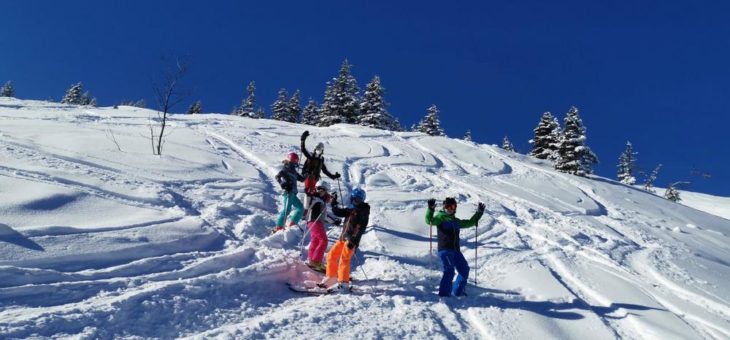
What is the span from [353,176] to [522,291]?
9482 mm

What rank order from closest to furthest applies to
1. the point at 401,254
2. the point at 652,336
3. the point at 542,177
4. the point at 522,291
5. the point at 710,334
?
1. the point at 652,336
2. the point at 710,334
3. the point at 522,291
4. the point at 401,254
5. the point at 542,177

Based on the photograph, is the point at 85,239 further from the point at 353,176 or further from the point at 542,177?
the point at 542,177

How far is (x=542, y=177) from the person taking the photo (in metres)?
21.6

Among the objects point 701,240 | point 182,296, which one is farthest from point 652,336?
point 701,240

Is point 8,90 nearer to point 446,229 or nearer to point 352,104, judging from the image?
point 352,104

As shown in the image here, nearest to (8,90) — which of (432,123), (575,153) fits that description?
(432,123)

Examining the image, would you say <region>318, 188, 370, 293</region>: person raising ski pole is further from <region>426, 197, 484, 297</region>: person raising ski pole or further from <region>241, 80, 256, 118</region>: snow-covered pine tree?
<region>241, 80, 256, 118</region>: snow-covered pine tree

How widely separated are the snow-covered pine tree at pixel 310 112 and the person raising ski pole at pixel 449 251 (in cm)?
4541

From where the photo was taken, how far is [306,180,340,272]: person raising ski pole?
Result: 7.75m

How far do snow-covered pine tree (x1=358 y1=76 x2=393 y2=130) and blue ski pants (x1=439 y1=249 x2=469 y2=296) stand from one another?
35.9m

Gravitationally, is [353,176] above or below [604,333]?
above

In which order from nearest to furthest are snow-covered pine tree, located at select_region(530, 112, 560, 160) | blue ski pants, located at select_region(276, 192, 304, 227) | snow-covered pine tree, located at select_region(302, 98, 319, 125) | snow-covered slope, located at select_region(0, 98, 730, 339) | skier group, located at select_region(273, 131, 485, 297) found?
snow-covered slope, located at select_region(0, 98, 730, 339)
skier group, located at select_region(273, 131, 485, 297)
blue ski pants, located at select_region(276, 192, 304, 227)
snow-covered pine tree, located at select_region(530, 112, 560, 160)
snow-covered pine tree, located at select_region(302, 98, 319, 125)

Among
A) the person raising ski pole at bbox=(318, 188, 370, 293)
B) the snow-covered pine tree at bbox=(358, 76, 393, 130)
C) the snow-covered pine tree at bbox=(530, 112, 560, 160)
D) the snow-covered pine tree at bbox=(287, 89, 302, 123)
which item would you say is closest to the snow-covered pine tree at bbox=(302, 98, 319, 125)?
the snow-covered pine tree at bbox=(287, 89, 302, 123)

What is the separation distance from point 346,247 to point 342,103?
38.6m
